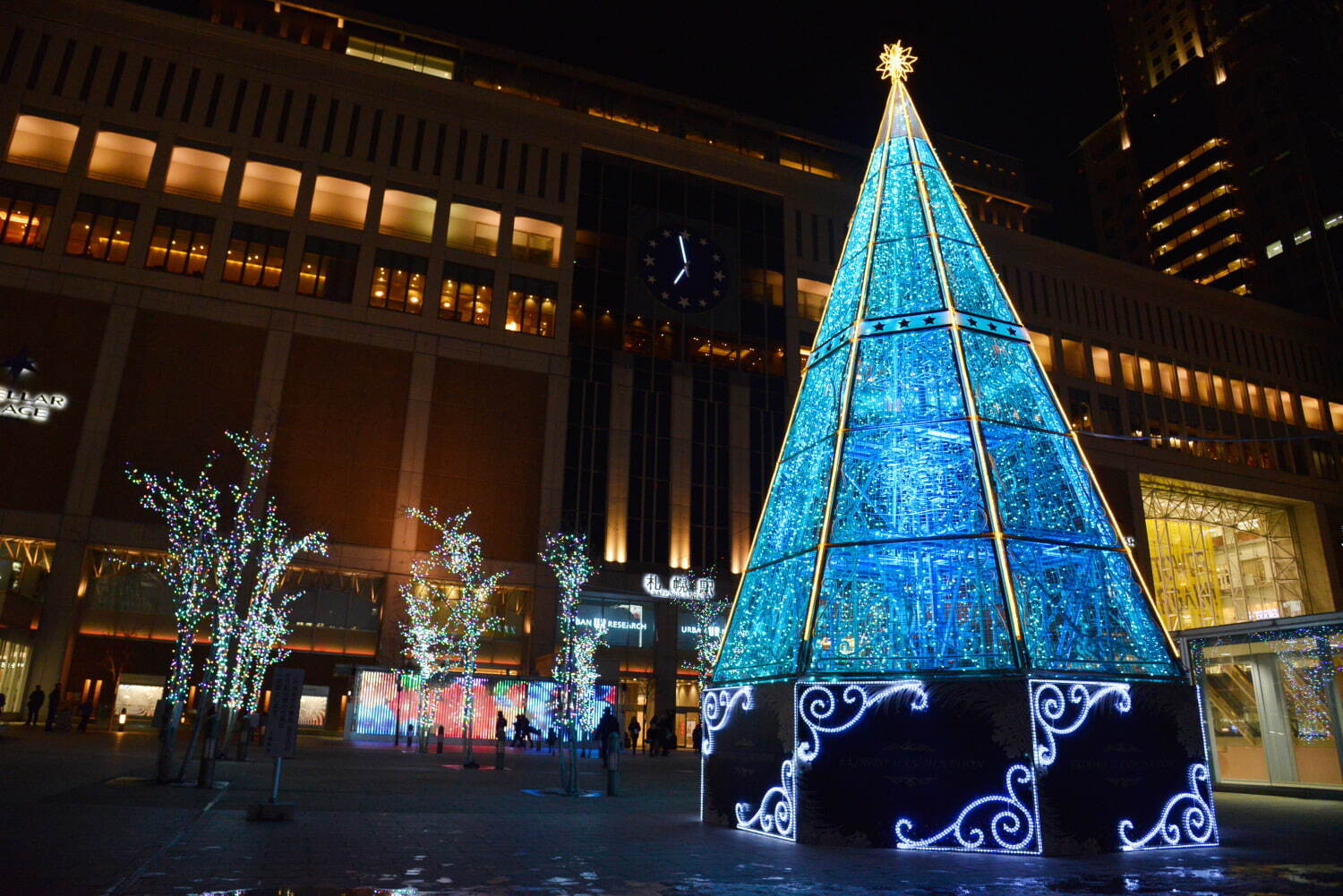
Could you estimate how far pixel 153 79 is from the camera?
4131 cm

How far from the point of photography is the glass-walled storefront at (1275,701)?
16750mm

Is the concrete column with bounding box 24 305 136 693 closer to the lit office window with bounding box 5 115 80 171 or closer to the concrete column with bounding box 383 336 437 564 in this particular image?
the lit office window with bounding box 5 115 80 171

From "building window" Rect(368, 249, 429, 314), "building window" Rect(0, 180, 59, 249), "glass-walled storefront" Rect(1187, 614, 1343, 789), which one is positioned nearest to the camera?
"glass-walled storefront" Rect(1187, 614, 1343, 789)

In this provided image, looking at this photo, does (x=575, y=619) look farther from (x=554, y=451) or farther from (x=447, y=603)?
(x=554, y=451)

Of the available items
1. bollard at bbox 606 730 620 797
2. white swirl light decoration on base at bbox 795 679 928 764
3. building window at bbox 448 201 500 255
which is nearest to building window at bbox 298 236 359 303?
building window at bbox 448 201 500 255

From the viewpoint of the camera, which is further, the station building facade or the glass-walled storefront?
the station building facade

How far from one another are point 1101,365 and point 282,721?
57.6 m

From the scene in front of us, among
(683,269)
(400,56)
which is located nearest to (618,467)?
(683,269)

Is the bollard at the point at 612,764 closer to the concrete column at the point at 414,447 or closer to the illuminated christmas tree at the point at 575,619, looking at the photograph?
the illuminated christmas tree at the point at 575,619

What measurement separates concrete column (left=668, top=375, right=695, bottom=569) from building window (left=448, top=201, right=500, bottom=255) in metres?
12.5

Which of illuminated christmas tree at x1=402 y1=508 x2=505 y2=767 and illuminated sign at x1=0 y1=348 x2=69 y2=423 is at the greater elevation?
illuminated sign at x1=0 y1=348 x2=69 y2=423

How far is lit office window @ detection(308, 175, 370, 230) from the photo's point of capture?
43.4 metres

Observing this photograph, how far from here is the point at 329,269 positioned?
42.3m

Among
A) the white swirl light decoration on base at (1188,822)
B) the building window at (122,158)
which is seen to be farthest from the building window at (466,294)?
the white swirl light decoration on base at (1188,822)
